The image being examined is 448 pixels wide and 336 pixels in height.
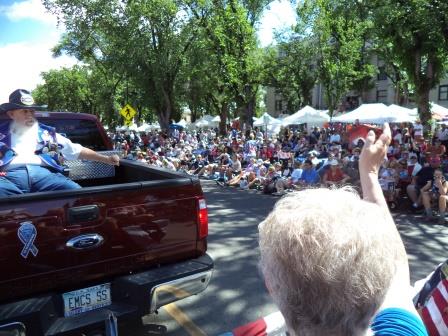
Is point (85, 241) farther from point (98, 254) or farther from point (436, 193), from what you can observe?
point (436, 193)

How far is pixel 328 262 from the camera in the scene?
40.4 inches

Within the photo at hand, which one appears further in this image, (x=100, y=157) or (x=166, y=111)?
(x=166, y=111)

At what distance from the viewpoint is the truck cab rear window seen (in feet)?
16.6

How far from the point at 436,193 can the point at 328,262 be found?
8.86 m

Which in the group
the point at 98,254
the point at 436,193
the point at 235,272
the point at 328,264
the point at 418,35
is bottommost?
the point at 235,272

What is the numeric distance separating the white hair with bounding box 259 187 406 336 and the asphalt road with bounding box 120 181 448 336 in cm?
287

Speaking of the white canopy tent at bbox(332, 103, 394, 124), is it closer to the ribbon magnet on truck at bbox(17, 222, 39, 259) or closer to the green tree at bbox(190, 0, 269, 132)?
the green tree at bbox(190, 0, 269, 132)

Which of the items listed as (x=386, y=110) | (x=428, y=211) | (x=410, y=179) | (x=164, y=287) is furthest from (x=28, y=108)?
(x=386, y=110)

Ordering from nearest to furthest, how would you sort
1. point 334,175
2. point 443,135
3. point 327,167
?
1. point 334,175
2. point 327,167
3. point 443,135

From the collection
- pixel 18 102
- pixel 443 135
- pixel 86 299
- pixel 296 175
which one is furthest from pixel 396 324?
pixel 443 135

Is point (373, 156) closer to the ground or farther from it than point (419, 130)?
farther from it

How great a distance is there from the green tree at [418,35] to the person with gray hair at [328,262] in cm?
1245

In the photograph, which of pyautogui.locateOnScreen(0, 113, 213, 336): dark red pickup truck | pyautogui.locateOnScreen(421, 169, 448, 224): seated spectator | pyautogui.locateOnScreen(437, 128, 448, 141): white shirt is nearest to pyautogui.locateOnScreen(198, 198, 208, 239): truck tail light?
pyautogui.locateOnScreen(0, 113, 213, 336): dark red pickup truck

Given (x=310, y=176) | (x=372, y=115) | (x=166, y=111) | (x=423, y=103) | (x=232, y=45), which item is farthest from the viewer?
(x=166, y=111)
